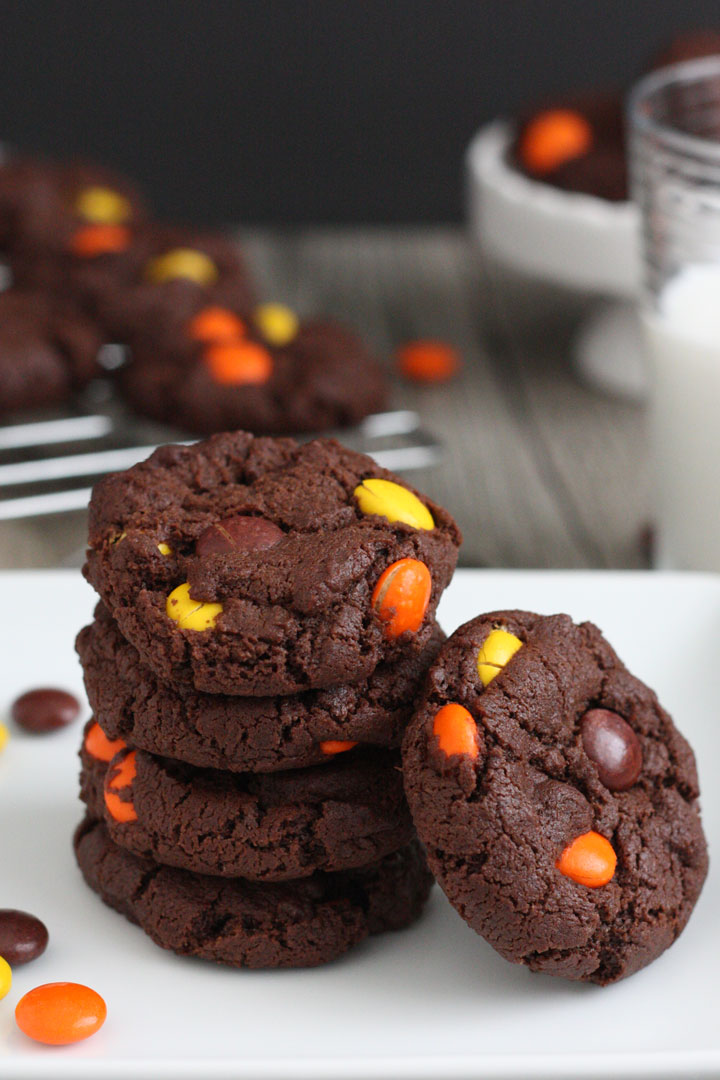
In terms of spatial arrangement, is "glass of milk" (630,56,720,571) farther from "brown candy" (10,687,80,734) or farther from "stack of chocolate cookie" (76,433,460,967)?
"brown candy" (10,687,80,734)

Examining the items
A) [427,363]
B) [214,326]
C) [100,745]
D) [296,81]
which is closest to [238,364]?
[214,326]

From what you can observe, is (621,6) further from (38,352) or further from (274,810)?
(274,810)

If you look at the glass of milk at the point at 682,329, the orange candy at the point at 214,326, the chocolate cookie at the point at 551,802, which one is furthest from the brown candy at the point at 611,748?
the orange candy at the point at 214,326

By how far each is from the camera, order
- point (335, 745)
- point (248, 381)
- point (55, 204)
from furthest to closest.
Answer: point (55, 204), point (248, 381), point (335, 745)

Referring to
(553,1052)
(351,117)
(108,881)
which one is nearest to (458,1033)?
(553,1052)

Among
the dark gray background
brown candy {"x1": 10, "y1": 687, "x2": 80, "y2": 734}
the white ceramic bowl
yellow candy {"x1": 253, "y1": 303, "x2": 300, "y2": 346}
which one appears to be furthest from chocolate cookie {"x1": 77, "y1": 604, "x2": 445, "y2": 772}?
the dark gray background

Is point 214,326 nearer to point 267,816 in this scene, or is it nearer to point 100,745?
point 100,745

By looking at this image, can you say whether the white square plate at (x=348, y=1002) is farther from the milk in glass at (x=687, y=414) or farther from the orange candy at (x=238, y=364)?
the orange candy at (x=238, y=364)
